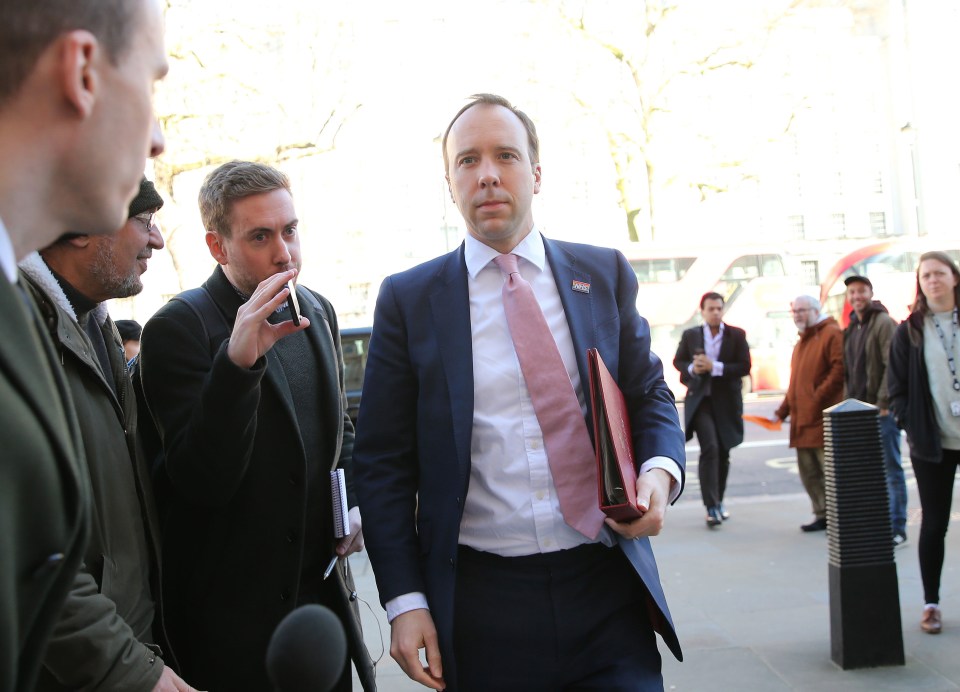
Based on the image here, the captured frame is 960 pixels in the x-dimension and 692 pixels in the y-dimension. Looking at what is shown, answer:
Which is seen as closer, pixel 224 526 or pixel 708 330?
pixel 224 526

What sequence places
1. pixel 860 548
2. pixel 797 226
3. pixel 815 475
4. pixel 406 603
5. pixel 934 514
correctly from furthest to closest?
1. pixel 797 226
2. pixel 815 475
3. pixel 934 514
4. pixel 860 548
5. pixel 406 603

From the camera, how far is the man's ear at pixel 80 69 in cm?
89

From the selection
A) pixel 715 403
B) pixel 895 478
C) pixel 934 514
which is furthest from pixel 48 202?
pixel 715 403

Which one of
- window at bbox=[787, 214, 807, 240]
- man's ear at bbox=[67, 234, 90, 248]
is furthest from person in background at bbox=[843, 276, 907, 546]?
window at bbox=[787, 214, 807, 240]

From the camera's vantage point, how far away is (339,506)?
249cm

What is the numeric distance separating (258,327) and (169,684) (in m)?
0.83

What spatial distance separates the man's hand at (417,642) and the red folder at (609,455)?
1.70 ft


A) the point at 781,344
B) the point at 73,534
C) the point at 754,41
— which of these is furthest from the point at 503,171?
the point at 754,41

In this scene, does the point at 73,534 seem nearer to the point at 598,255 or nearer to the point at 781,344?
the point at 598,255

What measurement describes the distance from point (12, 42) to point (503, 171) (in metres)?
1.57

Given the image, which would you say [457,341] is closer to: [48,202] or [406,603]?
[406,603]

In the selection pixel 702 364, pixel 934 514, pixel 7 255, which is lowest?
pixel 934 514

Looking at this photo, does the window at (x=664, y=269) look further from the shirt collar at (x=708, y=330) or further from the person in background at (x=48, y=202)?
the person in background at (x=48, y=202)

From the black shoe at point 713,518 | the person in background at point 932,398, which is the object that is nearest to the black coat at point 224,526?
the person in background at point 932,398
